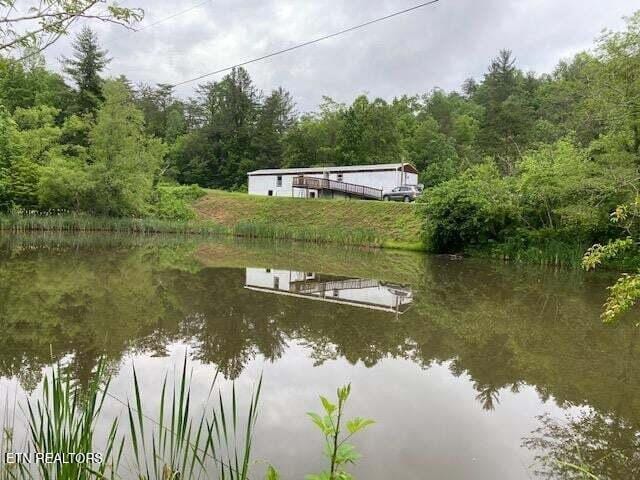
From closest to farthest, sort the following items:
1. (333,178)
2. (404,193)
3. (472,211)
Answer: (472,211) → (404,193) → (333,178)

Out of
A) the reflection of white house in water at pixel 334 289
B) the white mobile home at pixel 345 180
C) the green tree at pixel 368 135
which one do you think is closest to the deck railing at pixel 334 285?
the reflection of white house in water at pixel 334 289

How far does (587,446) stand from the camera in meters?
3.89

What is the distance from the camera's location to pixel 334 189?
3594cm

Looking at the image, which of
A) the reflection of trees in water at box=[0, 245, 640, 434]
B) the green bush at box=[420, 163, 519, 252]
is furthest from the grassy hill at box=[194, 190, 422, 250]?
the reflection of trees in water at box=[0, 245, 640, 434]

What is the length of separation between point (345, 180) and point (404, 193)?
6218 millimetres

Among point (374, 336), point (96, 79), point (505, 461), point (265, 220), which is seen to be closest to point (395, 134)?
point (265, 220)

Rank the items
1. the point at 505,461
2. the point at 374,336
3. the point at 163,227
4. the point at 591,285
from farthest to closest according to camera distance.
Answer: the point at 163,227, the point at 591,285, the point at 374,336, the point at 505,461

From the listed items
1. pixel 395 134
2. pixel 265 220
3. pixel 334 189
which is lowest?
pixel 265 220

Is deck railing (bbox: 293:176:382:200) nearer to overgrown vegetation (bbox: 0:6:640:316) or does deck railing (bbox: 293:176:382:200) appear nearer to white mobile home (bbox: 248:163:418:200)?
white mobile home (bbox: 248:163:418:200)

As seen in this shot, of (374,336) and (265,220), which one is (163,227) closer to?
(265,220)

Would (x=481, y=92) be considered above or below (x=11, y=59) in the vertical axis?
above

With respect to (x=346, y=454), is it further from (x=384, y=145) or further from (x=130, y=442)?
(x=384, y=145)

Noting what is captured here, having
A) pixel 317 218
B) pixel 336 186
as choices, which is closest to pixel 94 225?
pixel 317 218

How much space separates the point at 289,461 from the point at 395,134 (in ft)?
132
